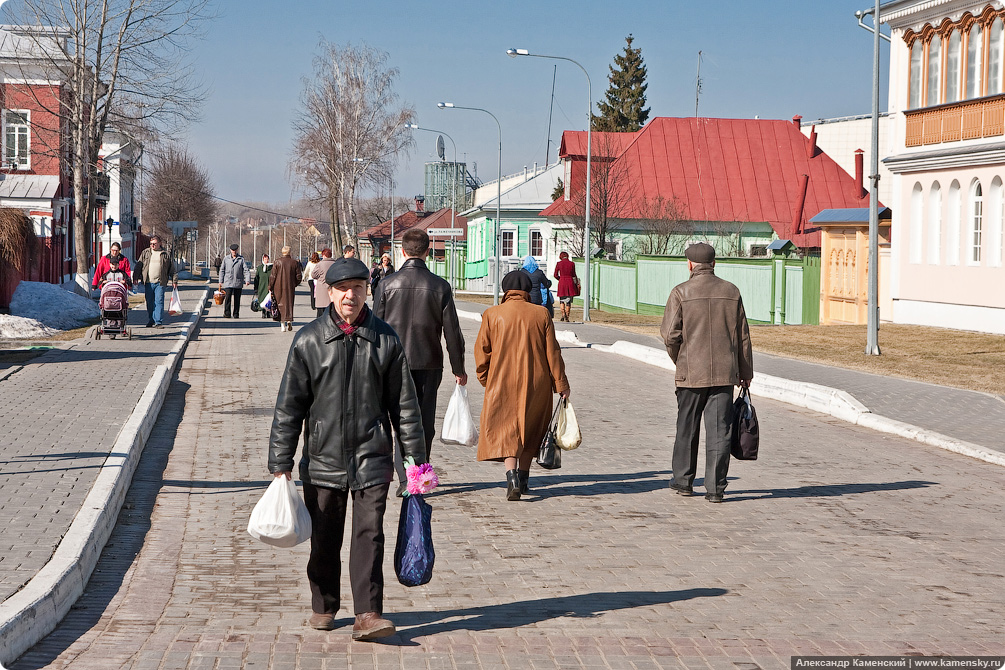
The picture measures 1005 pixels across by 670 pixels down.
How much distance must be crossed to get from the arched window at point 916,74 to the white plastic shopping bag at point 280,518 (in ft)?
80.3

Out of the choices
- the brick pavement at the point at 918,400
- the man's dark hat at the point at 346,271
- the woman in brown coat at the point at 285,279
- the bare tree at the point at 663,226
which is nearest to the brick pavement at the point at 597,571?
the brick pavement at the point at 918,400

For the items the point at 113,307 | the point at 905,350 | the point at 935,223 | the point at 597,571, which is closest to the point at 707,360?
the point at 597,571

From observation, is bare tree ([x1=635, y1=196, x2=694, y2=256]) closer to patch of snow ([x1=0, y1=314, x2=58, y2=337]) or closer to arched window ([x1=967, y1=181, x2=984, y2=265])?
arched window ([x1=967, y1=181, x2=984, y2=265])

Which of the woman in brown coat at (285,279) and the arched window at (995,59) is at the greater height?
the arched window at (995,59)

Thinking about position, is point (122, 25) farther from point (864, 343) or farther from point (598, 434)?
point (598, 434)

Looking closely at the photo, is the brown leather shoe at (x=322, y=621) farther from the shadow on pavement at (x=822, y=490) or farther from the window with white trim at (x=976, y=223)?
the window with white trim at (x=976, y=223)

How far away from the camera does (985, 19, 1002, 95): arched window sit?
77.6 feet

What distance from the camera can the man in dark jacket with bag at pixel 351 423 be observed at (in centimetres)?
495

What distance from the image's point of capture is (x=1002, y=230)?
938 inches

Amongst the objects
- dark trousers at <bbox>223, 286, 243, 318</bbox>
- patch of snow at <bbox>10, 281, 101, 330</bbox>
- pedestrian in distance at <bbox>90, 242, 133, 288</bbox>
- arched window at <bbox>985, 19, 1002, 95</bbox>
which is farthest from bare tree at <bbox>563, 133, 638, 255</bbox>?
pedestrian in distance at <bbox>90, 242, 133, 288</bbox>

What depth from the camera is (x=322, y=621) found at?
16.9 ft

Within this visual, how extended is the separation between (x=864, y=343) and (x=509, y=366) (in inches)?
628

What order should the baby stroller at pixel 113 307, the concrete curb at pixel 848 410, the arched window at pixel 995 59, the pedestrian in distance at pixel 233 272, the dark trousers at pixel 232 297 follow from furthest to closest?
the dark trousers at pixel 232 297 → the pedestrian in distance at pixel 233 272 → the arched window at pixel 995 59 → the baby stroller at pixel 113 307 → the concrete curb at pixel 848 410

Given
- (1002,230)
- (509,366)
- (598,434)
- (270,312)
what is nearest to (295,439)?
(509,366)
